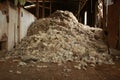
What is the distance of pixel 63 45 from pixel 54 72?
7.07 ft

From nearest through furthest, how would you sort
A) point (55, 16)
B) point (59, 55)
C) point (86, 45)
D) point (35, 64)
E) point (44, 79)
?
1. point (44, 79)
2. point (35, 64)
3. point (59, 55)
4. point (86, 45)
5. point (55, 16)

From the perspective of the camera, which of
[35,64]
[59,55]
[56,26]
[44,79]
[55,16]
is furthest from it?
[55,16]

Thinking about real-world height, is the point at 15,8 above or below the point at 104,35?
above

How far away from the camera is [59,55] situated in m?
6.12

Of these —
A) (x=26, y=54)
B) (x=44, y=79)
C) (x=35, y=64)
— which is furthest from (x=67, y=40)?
(x=44, y=79)

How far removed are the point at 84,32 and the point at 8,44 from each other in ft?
10.4

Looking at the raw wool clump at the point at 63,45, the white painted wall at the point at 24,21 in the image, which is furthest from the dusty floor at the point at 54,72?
the white painted wall at the point at 24,21

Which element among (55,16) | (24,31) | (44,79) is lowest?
(44,79)

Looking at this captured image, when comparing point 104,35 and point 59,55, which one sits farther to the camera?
point 104,35

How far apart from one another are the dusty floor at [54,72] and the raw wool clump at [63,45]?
1.18 feet

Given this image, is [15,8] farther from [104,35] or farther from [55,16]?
[104,35]

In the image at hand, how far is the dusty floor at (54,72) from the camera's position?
4328 millimetres

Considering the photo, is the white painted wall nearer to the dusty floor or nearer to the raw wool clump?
the raw wool clump

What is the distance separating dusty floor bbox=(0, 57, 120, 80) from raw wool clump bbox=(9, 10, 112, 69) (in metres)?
0.36
